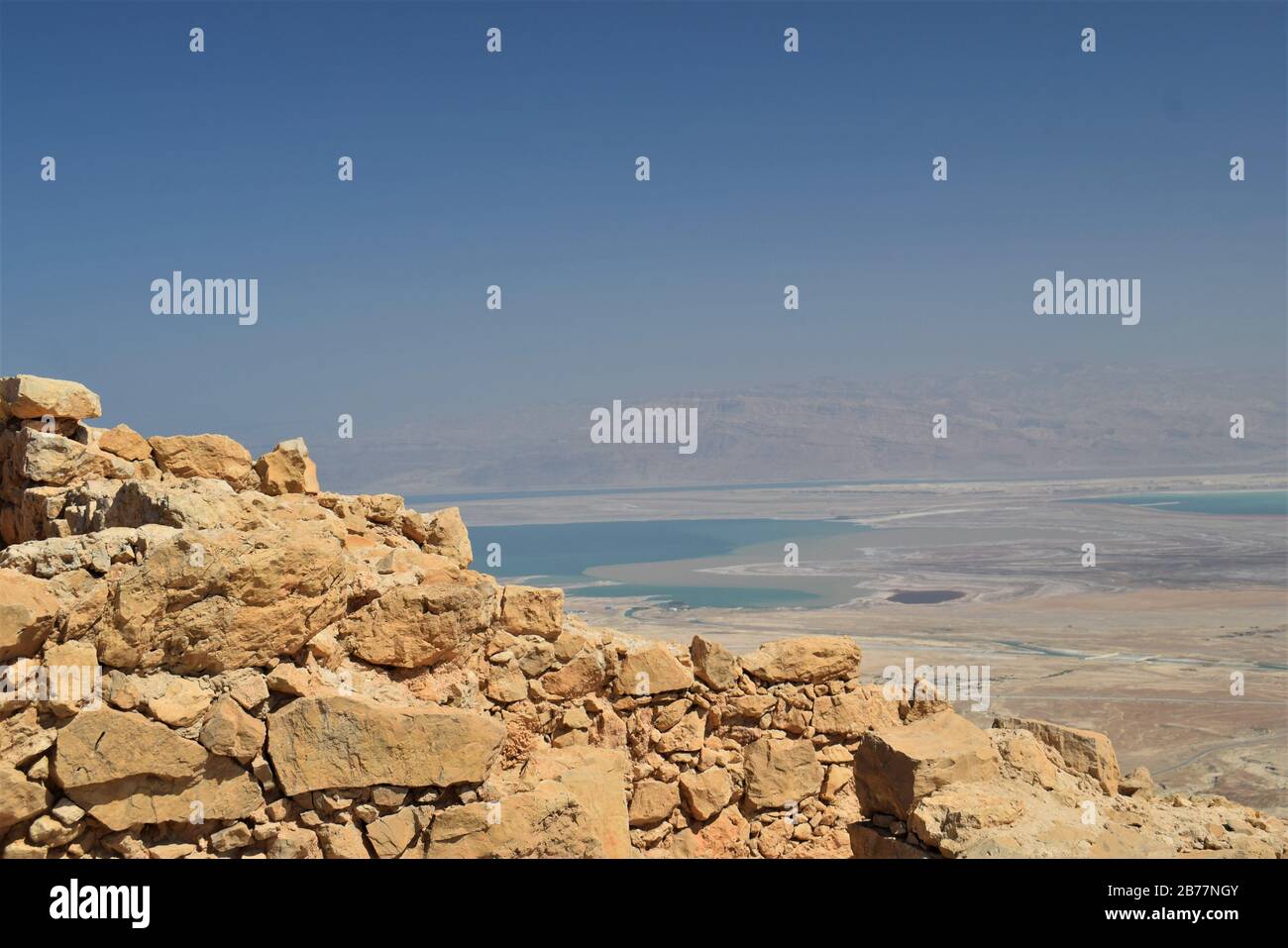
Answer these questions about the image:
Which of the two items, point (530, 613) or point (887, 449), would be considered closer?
point (530, 613)

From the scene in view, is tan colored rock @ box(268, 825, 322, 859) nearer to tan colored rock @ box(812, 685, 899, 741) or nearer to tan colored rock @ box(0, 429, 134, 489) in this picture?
tan colored rock @ box(0, 429, 134, 489)

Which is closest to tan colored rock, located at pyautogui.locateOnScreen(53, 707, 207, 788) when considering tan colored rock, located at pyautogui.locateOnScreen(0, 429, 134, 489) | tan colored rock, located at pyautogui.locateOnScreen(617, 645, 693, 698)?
tan colored rock, located at pyautogui.locateOnScreen(0, 429, 134, 489)

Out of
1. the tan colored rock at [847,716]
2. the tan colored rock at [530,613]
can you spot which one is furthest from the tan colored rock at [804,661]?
the tan colored rock at [530,613]

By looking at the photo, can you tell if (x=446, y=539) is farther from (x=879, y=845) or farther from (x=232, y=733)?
(x=879, y=845)

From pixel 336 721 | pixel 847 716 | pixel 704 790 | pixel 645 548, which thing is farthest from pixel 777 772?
pixel 645 548
